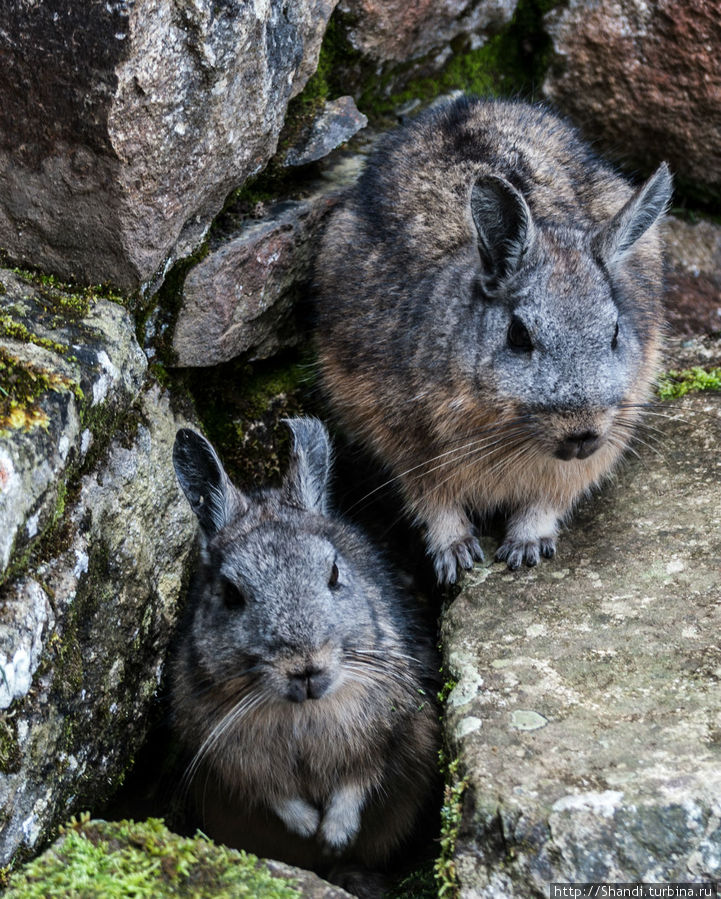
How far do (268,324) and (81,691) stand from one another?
2920 mm

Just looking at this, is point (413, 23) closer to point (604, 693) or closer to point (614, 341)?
point (614, 341)

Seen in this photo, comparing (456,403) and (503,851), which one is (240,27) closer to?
(456,403)

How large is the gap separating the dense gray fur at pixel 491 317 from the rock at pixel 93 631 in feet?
4.97

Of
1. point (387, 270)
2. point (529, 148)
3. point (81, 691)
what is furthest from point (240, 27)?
point (81, 691)

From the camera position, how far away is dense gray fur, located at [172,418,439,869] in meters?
5.51

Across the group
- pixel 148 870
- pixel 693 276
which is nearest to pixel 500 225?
pixel 693 276

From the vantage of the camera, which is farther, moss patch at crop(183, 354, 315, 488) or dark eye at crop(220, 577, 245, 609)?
moss patch at crop(183, 354, 315, 488)

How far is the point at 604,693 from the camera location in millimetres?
5164

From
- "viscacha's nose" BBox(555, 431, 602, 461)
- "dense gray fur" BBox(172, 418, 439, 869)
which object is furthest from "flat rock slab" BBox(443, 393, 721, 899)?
"viscacha's nose" BBox(555, 431, 602, 461)

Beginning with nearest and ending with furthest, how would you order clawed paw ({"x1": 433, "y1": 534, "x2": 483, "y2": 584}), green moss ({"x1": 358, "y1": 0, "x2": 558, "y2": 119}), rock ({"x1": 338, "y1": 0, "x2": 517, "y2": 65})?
1. clawed paw ({"x1": 433, "y1": 534, "x2": 483, "y2": 584})
2. rock ({"x1": 338, "y1": 0, "x2": 517, "y2": 65})
3. green moss ({"x1": 358, "y1": 0, "x2": 558, "y2": 119})

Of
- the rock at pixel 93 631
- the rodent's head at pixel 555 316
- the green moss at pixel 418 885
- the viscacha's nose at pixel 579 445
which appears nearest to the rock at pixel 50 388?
the rock at pixel 93 631

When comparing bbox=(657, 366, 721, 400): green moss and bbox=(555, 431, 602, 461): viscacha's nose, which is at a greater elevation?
bbox=(555, 431, 602, 461): viscacha's nose

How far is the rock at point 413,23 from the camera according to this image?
7.45 m

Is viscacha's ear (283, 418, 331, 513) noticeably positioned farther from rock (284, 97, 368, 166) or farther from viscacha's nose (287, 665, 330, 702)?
rock (284, 97, 368, 166)
